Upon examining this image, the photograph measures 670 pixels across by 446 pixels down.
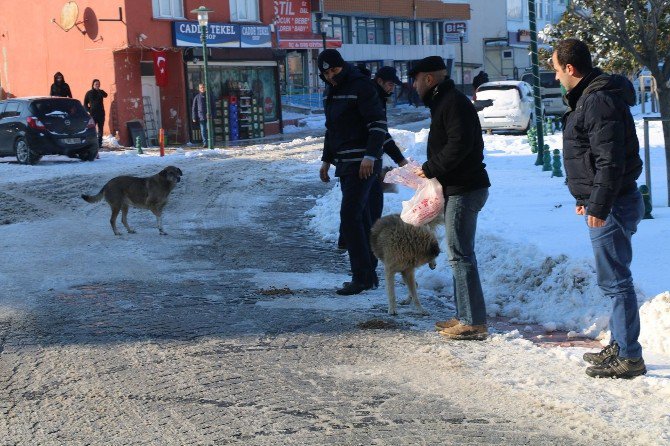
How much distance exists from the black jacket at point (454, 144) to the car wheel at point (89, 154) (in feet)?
62.1

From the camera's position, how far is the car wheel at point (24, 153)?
23.7m

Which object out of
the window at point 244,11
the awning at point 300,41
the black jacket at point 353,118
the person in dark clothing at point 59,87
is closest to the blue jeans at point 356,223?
the black jacket at point 353,118

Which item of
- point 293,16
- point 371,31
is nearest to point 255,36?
point 293,16

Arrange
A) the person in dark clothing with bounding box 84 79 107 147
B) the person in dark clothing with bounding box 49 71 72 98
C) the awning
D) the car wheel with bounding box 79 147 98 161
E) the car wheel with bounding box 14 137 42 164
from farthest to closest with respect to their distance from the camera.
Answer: the awning → the person in dark clothing with bounding box 84 79 107 147 → the person in dark clothing with bounding box 49 71 72 98 → the car wheel with bounding box 79 147 98 161 → the car wheel with bounding box 14 137 42 164

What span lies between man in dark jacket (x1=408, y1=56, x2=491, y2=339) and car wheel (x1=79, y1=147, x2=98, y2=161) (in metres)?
18.9

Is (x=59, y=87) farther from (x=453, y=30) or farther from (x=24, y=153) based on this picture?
(x=453, y=30)

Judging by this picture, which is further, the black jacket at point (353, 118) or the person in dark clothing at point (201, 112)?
the person in dark clothing at point (201, 112)

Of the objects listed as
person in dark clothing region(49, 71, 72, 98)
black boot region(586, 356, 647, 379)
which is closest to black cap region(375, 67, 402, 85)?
black boot region(586, 356, 647, 379)

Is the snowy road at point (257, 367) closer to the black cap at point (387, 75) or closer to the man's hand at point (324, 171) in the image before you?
the man's hand at point (324, 171)

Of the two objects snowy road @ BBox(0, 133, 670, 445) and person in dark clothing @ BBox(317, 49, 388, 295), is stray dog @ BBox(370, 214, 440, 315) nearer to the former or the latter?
snowy road @ BBox(0, 133, 670, 445)

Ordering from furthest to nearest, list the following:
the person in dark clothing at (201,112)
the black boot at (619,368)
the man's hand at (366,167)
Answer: the person in dark clothing at (201,112) → the man's hand at (366,167) → the black boot at (619,368)

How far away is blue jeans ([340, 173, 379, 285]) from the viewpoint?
8341 millimetres

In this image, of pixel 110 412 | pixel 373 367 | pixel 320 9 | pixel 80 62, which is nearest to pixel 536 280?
pixel 373 367

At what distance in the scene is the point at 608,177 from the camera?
5426 mm
